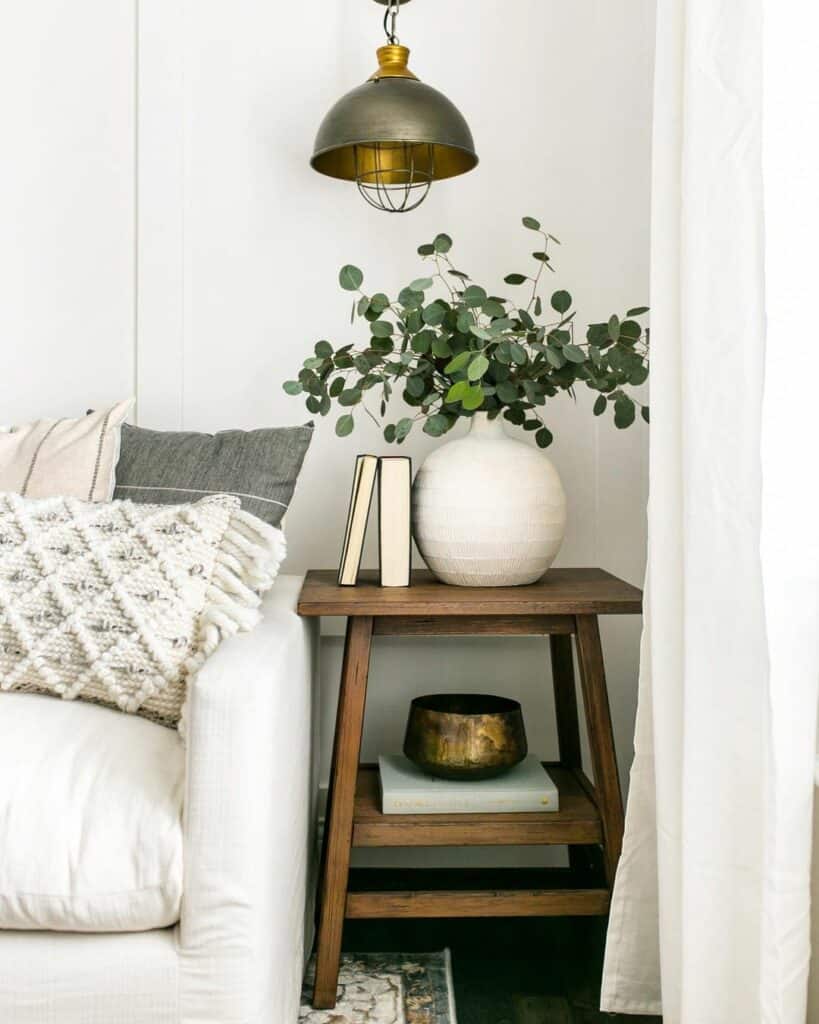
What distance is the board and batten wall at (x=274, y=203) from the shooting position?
210cm

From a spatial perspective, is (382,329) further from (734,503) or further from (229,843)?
(229,843)

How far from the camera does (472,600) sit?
1.59 m

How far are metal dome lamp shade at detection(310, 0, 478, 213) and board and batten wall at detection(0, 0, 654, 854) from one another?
110 mm

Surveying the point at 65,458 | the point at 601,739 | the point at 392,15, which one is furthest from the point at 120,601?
the point at 392,15

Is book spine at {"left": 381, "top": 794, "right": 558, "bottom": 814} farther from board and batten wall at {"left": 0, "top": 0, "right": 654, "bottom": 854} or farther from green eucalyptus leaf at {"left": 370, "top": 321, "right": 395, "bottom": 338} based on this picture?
green eucalyptus leaf at {"left": 370, "top": 321, "right": 395, "bottom": 338}

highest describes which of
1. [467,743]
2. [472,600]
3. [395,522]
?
[395,522]

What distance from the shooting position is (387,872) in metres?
2.07

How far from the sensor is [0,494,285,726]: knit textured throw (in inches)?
51.9

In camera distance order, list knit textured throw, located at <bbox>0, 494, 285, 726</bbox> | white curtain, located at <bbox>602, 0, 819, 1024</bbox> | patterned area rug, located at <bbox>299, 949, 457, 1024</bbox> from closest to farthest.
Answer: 1. white curtain, located at <bbox>602, 0, 819, 1024</bbox>
2. knit textured throw, located at <bbox>0, 494, 285, 726</bbox>
3. patterned area rug, located at <bbox>299, 949, 457, 1024</bbox>

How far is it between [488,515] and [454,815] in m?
0.50

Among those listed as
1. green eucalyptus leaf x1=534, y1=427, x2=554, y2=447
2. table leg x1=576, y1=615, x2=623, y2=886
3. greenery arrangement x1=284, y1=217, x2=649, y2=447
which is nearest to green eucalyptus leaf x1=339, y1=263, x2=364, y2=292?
greenery arrangement x1=284, y1=217, x2=649, y2=447

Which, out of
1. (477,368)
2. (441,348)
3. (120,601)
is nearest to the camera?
(120,601)

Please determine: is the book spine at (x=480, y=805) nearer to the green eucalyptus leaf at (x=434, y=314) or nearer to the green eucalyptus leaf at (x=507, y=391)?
the green eucalyptus leaf at (x=507, y=391)

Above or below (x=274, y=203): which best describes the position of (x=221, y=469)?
below
